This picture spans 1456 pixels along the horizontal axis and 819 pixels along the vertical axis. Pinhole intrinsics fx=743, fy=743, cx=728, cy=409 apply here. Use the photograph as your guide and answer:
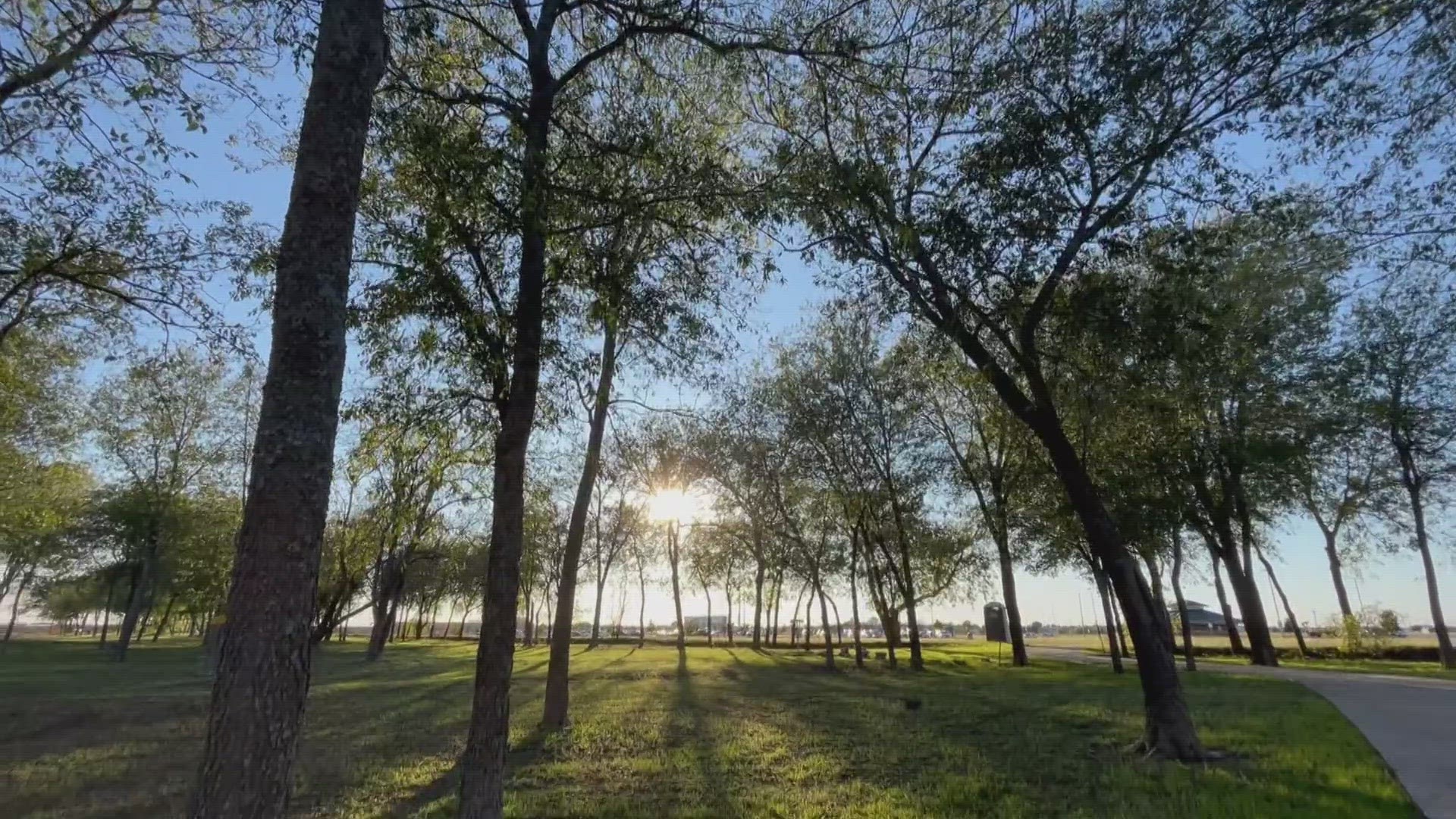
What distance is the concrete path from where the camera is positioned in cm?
718

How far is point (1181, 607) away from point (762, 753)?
2008 centimetres

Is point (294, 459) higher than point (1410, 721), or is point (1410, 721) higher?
point (294, 459)

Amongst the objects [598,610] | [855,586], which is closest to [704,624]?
[598,610]

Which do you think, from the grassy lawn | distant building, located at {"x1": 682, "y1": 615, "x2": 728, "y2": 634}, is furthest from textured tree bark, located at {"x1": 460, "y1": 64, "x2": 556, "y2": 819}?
distant building, located at {"x1": 682, "y1": 615, "x2": 728, "y2": 634}

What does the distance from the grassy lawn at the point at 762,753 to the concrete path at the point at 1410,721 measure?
1.00 feet

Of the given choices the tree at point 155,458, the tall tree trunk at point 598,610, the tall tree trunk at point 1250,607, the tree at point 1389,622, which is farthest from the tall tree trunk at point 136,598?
the tree at point 1389,622

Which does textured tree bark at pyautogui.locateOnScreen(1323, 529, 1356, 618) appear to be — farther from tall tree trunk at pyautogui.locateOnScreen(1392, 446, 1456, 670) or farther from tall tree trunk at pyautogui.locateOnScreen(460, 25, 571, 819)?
tall tree trunk at pyautogui.locateOnScreen(460, 25, 571, 819)

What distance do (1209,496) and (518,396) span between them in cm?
2825

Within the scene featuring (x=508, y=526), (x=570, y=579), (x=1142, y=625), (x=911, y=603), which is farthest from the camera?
(x=911, y=603)

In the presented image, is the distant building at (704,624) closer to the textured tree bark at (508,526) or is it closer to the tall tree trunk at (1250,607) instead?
the tall tree trunk at (1250,607)

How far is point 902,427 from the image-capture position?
27891 mm

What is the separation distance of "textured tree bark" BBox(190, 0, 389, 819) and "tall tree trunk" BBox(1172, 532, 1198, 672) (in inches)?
967

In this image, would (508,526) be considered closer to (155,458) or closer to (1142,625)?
(1142,625)

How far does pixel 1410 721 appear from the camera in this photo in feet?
36.8
